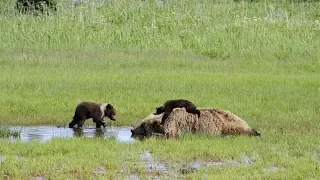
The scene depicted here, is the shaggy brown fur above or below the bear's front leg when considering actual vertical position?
above

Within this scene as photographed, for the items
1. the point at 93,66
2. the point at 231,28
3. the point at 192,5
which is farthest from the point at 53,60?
the point at 192,5

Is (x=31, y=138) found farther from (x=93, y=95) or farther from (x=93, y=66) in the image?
(x=93, y=66)

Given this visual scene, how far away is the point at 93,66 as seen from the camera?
799 inches

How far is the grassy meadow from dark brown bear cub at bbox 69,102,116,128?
69 centimetres

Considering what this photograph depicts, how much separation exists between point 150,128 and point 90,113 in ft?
4.92

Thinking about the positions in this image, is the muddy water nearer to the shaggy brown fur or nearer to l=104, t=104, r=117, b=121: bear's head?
l=104, t=104, r=117, b=121: bear's head

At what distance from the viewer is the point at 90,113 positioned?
41.1 ft

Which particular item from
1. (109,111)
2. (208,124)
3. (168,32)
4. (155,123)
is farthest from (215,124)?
(168,32)

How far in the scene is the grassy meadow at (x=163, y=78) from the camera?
9375 millimetres

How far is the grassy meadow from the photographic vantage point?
30.8 feet

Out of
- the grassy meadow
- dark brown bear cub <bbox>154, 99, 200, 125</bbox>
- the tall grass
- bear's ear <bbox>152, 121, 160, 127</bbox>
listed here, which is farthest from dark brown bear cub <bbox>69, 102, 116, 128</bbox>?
the tall grass

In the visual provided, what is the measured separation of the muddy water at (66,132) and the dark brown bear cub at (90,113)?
15cm

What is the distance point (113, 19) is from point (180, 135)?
16199 mm

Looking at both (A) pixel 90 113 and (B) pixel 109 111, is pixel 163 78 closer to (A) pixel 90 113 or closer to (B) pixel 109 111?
(B) pixel 109 111
